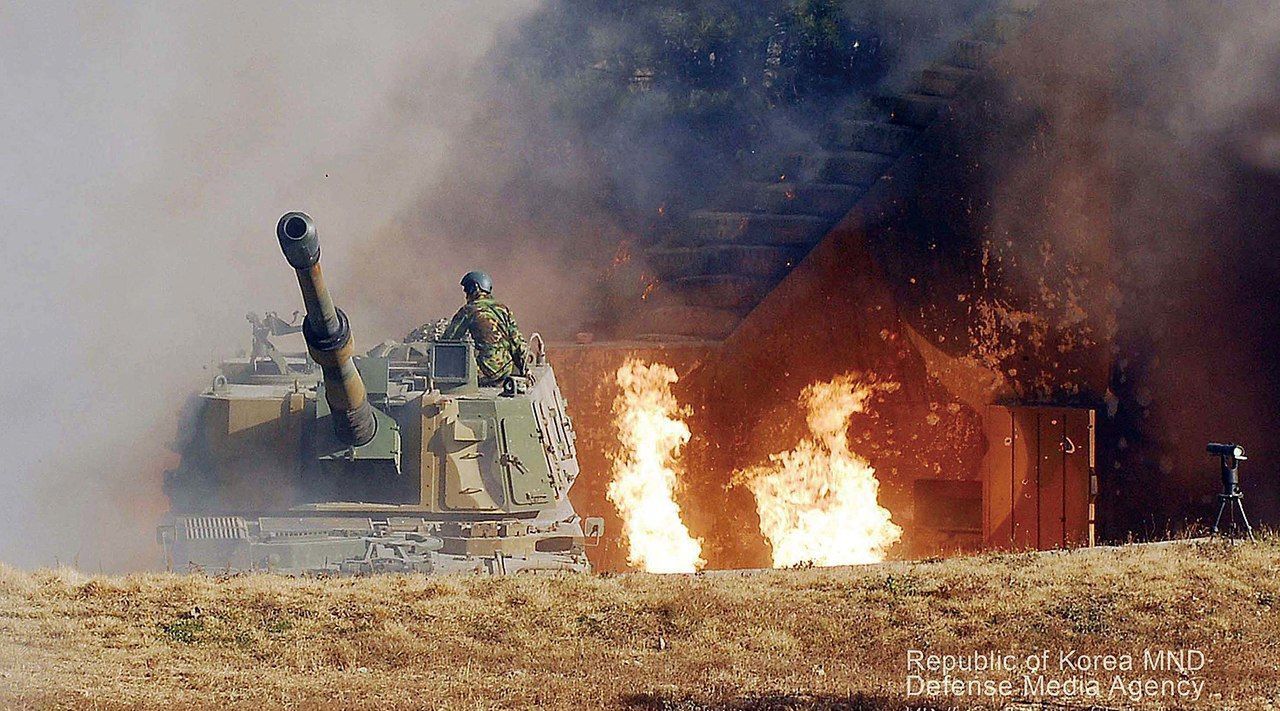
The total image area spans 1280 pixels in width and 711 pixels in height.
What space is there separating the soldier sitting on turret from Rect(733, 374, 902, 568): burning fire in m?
6.15

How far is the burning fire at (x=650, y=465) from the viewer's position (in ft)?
61.2

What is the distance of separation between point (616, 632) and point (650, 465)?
9.68 meters

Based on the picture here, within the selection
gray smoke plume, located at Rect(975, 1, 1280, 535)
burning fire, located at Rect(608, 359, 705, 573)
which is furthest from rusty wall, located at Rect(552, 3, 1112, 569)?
burning fire, located at Rect(608, 359, 705, 573)

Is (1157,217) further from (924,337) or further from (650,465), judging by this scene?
(650,465)

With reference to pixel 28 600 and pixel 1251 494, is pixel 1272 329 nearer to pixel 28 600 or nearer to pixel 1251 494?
pixel 1251 494

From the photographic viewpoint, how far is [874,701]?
763 cm

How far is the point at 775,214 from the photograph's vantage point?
19891mm

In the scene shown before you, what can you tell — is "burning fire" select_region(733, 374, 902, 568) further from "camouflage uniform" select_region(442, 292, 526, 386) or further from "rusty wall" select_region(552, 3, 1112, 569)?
"camouflage uniform" select_region(442, 292, 526, 386)

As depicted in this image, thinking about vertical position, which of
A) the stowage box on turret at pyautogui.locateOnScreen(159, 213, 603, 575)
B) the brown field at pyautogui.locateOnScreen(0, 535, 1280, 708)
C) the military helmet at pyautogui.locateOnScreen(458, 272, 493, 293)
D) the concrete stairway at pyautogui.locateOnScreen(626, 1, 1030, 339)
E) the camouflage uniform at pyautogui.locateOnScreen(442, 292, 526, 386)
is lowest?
the brown field at pyautogui.locateOnScreen(0, 535, 1280, 708)

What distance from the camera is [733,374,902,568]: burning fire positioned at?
18250 mm

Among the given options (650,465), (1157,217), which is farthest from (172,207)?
(1157,217)

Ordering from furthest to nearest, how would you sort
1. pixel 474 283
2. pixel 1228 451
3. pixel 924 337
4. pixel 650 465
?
pixel 650 465
pixel 924 337
pixel 474 283
pixel 1228 451

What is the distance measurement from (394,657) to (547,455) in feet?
12.2

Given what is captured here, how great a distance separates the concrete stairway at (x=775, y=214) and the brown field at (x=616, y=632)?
840 centimetres
